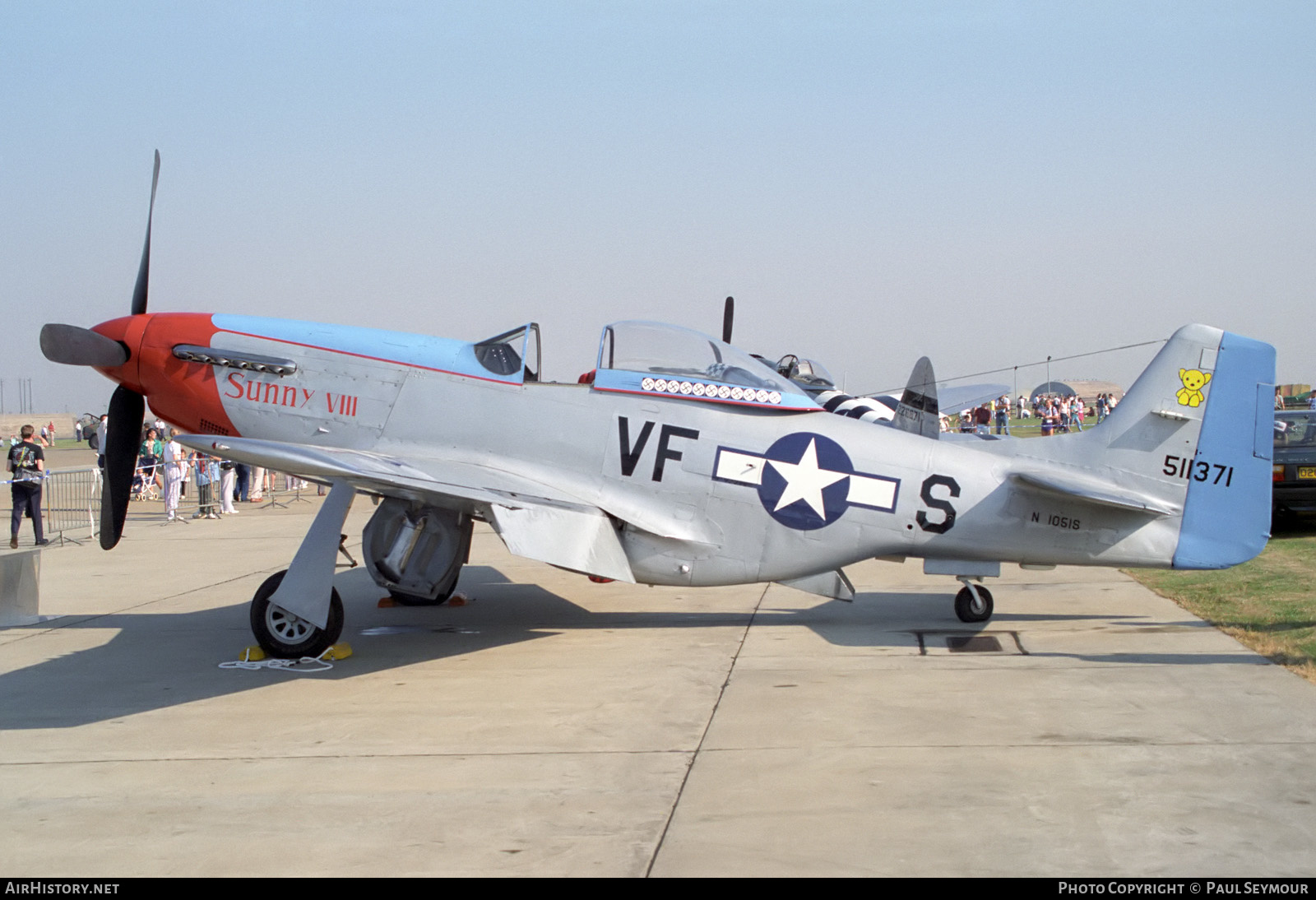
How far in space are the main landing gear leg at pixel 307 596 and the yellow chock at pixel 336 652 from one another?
0.21 ft

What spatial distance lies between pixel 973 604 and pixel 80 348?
7.39 meters

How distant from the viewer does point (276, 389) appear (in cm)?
860

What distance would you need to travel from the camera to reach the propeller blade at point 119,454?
873 centimetres

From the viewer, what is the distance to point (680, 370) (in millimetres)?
8422

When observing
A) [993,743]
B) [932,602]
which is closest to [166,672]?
[993,743]

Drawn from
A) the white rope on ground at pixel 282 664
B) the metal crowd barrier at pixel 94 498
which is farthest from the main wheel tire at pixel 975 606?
the metal crowd barrier at pixel 94 498

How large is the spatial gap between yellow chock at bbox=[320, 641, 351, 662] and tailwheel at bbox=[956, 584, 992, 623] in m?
4.84

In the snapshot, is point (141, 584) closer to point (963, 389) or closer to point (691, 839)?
point (691, 839)

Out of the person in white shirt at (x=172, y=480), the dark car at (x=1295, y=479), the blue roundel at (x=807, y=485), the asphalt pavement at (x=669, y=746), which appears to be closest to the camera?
the asphalt pavement at (x=669, y=746)

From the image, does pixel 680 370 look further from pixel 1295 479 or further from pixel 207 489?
pixel 207 489

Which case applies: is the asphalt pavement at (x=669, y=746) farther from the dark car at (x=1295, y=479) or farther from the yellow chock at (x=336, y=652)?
the dark car at (x=1295, y=479)

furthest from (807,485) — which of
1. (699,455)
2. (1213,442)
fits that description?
(1213,442)

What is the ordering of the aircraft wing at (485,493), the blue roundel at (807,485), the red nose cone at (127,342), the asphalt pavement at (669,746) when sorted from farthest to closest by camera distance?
the red nose cone at (127,342), the blue roundel at (807,485), the aircraft wing at (485,493), the asphalt pavement at (669,746)

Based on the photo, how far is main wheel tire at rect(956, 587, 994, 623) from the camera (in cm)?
883
